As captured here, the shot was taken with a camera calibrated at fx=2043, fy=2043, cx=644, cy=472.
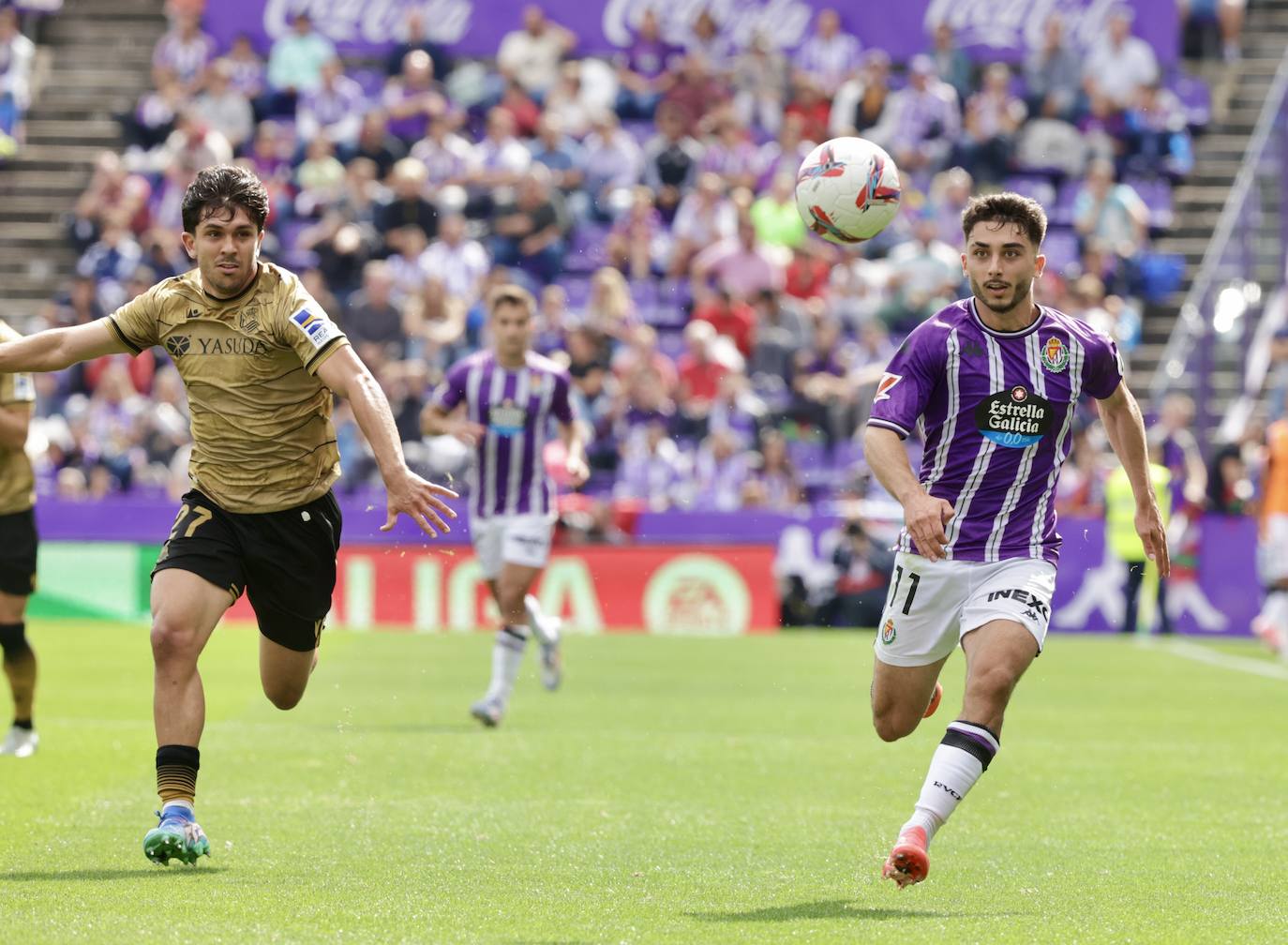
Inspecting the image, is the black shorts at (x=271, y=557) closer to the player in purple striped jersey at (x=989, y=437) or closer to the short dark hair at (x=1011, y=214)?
the player in purple striped jersey at (x=989, y=437)

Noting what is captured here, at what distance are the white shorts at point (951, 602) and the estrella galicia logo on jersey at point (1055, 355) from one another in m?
0.70

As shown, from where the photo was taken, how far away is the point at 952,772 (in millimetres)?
6891

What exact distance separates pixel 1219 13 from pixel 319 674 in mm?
17550

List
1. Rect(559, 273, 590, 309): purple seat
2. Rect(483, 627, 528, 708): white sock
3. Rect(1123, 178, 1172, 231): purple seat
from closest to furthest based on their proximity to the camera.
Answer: Rect(483, 627, 528, 708): white sock
Rect(559, 273, 590, 309): purple seat
Rect(1123, 178, 1172, 231): purple seat

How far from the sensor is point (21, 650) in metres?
10.6

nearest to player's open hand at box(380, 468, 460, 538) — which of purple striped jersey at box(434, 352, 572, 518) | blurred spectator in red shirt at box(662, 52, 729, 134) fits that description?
purple striped jersey at box(434, 352, 572, 518)

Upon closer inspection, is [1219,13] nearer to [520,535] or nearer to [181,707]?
[520,535]

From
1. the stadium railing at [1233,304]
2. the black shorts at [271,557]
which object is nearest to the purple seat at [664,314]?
the stadium railing at [1233,304]

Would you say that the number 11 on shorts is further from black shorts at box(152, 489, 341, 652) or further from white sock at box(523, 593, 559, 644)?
white sock at box(523, 593, 559, 644)

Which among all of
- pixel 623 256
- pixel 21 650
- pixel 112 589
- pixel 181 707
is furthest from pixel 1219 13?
pixel 181 707

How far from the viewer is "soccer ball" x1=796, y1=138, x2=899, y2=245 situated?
8742mm

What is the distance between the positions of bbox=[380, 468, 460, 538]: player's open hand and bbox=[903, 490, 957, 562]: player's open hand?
154cm

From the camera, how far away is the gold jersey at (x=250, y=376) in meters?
7.52

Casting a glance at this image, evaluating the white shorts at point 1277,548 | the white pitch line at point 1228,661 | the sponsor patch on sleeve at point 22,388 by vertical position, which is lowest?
the white pitch line at point 1228,661
